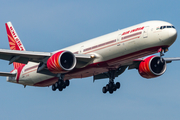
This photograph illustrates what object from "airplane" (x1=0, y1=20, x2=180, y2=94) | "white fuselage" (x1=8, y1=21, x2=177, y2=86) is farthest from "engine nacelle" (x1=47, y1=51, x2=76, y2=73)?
"white fuselage" (x1=8, y1=21, x2=177, y2=86)

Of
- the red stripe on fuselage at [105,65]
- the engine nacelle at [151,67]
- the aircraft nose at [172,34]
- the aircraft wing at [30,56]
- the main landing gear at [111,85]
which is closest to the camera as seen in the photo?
the aircraft nose at [172,34]

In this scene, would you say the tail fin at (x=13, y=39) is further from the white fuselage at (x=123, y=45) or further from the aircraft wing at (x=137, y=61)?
the aircraft wing at (x=137, y=61)

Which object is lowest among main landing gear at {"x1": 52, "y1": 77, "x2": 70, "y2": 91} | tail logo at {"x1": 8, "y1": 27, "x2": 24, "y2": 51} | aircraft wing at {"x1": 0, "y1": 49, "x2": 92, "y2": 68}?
main landing gear at {"x1": 52, "y1": 77, "x2": 70, "y2": 91}

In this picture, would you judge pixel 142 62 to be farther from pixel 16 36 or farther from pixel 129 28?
pixel 16 36

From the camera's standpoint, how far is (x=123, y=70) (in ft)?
178

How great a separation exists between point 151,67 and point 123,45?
8.08 m

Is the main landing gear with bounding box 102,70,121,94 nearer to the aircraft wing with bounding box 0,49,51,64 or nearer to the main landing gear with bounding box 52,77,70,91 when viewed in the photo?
the main landing gear with bounding box 52,77,70,91

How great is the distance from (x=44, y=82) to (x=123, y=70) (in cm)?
1055

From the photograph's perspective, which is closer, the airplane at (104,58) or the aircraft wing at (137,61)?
the airplane at (104,58)


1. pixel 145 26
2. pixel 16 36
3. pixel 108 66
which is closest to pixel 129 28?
pixel 145 26

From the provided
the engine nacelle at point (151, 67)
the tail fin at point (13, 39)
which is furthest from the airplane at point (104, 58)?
the tail fin at point (13, 39)

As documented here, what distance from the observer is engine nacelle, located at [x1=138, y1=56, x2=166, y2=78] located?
51.6 metres

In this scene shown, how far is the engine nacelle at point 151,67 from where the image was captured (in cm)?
5162

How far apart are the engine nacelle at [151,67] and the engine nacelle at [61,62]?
9812 millimetres
